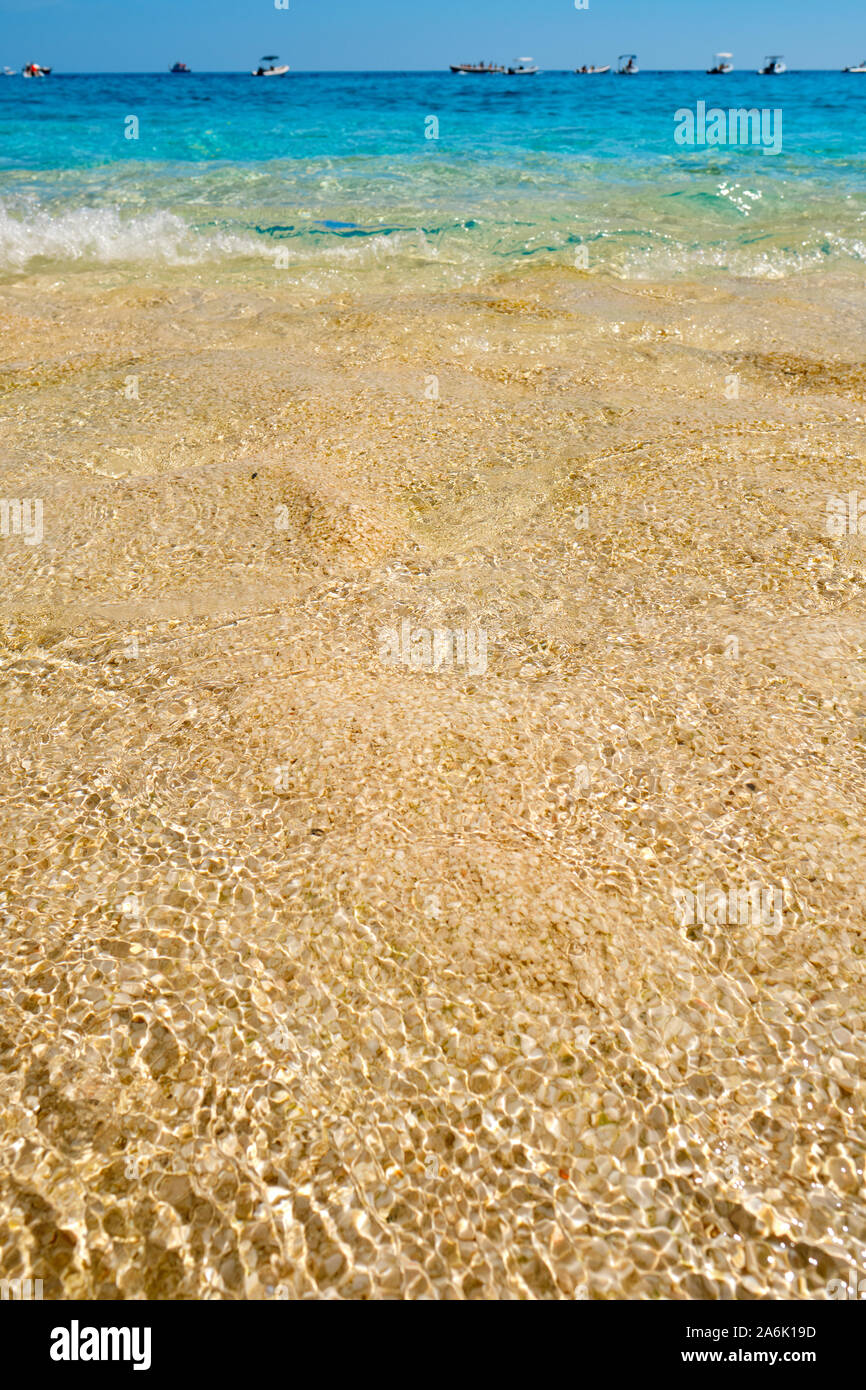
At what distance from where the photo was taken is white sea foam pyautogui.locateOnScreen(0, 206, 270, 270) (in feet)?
39.8

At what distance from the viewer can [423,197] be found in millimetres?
15500

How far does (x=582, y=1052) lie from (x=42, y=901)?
201 cm

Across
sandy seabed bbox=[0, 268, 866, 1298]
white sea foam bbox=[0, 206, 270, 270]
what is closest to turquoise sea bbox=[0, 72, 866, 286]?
white sea foam bbox=[0, 206, 270, 270]

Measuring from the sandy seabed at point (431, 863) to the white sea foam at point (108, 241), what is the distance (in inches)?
284

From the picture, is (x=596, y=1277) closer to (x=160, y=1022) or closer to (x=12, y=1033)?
(x=160, y=1022)

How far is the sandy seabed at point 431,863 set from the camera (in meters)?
2.32

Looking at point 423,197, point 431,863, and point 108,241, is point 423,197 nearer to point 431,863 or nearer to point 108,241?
point 108,241

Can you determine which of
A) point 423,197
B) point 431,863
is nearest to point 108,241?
point 423,197

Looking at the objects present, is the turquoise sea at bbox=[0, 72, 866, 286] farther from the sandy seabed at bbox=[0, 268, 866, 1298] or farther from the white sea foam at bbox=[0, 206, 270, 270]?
the sandy seabed at bbox=[0, 268, 866, 1298]

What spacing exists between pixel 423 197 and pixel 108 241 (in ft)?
19.9

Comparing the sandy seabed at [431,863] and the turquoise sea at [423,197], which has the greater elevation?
the turquoise sea at [423,197]

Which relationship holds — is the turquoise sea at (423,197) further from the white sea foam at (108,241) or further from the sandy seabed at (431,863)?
the sandy seabed at (431,863)

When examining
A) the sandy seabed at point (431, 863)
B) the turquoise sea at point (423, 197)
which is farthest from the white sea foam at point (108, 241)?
the sandy seabed at point (431, 863)

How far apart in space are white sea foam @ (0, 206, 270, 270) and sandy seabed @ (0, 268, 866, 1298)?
7.22m
